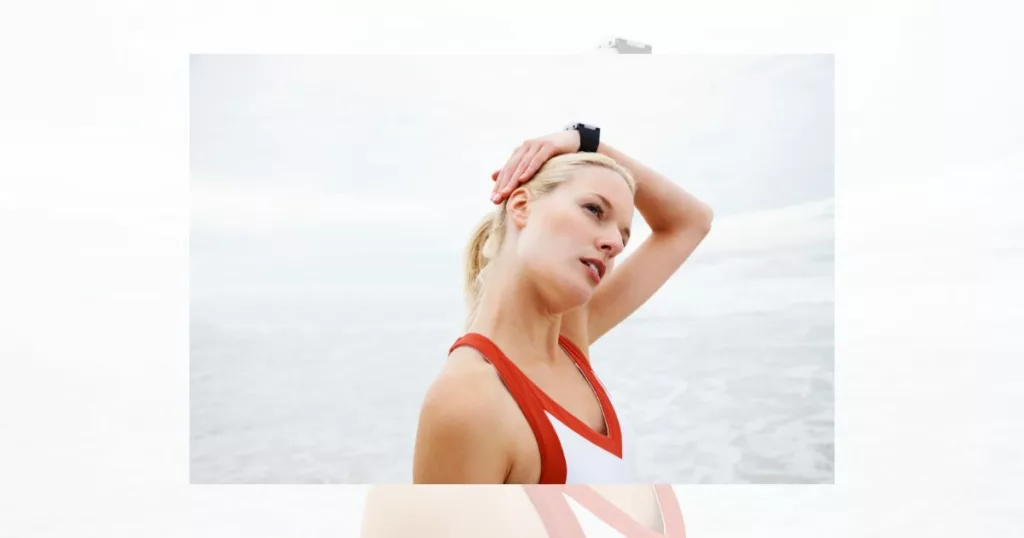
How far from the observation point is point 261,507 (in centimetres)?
277

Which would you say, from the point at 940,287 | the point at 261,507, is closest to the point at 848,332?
the point at 940,287

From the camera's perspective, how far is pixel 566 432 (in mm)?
2512

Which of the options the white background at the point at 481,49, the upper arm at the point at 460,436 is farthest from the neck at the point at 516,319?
the white background at the point at 481,49

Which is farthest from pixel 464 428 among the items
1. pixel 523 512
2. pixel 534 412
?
pixel 523 512

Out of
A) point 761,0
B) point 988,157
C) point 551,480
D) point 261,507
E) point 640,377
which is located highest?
point 761,0

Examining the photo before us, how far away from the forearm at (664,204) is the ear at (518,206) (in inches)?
10.8

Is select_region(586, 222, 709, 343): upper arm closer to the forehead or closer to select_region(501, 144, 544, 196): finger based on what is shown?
the forehead

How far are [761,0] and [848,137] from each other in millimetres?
500

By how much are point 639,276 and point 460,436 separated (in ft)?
2.16

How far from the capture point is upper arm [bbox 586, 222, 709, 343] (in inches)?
103

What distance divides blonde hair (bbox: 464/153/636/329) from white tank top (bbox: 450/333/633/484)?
14 centimetres

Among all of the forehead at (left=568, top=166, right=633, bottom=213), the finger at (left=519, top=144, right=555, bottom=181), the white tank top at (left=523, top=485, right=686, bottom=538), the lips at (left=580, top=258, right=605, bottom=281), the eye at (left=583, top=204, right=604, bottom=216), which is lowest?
the white tank top at (left=523, top=485, right=686, bottom=538)

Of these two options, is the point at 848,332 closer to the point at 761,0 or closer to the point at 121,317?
the point at 761,0

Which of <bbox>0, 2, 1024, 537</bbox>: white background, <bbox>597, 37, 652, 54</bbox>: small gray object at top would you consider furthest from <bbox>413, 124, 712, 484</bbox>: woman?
<bbox>0, 2, 1024, 537</bbox>: white background
